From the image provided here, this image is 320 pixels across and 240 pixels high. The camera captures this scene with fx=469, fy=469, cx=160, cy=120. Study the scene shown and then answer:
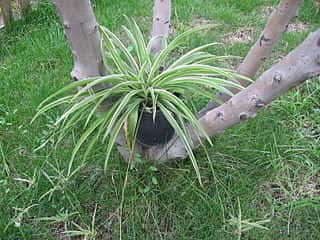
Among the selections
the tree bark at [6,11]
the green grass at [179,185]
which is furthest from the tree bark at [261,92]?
the tree bark at [6,11]

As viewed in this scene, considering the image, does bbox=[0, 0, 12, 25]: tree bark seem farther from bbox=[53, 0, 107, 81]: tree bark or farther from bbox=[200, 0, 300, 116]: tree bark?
bbox=[200, 0, 300, 116]: tree bark

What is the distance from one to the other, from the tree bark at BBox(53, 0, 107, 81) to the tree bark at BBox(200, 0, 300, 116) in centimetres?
65

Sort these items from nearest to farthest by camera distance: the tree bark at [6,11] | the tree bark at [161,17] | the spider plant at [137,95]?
the spider plant at [137,95] → the tree bark at [161,17] → the tree bark at [6,11]

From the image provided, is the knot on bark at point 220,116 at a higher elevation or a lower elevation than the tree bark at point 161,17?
lower

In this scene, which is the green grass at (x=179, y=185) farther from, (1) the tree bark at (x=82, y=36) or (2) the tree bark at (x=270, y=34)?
(1) the tree bark at (x=82, y=36)

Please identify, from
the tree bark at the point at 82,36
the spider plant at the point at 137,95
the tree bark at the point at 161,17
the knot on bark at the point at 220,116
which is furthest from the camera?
the tree bark at the point at 161,17

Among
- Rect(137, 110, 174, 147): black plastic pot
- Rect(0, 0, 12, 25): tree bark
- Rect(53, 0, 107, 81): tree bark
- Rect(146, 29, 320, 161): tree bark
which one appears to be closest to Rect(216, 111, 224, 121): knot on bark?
Rect(146, 29, 320, 161): tree bark

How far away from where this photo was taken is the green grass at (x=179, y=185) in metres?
1.97

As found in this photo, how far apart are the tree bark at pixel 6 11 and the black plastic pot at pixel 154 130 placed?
5.94ft

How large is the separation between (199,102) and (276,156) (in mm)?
559

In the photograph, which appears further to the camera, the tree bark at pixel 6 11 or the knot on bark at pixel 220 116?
the tree bark at pixel 6 11

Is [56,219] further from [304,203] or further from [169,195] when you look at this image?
[304,203]

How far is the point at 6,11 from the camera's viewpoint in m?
3.35

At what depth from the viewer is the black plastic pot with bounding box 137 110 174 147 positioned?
198 centimetres
